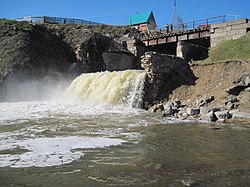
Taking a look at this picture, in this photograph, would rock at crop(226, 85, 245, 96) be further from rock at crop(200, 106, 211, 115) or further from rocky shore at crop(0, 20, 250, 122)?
rock at crop(200, 106, 211, 115)

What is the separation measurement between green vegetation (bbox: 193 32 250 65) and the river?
10229 millimetres

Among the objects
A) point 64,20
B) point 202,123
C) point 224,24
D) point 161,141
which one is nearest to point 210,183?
point 161,141

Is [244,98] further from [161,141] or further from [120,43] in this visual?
[120,43]

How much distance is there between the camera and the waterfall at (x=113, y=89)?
58.1 ft

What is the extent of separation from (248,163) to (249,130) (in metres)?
4.51

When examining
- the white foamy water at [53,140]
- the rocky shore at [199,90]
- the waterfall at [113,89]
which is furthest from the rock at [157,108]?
the white foamy water at [53,140]

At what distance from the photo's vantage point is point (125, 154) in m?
6.75

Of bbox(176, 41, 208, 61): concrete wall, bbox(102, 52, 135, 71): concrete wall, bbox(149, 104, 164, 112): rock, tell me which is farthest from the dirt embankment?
bbox(102, 52, 135, 71): concrete wall

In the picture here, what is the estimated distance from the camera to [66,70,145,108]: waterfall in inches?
697

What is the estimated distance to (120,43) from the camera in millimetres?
32125

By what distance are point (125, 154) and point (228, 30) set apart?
66.9 ft

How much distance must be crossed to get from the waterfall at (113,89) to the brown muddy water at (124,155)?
662 centimetres

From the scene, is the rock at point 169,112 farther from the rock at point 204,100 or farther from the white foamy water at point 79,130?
the white foamy water at point 79,130

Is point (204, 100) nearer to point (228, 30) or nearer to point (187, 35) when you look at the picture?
point (228, 30)
